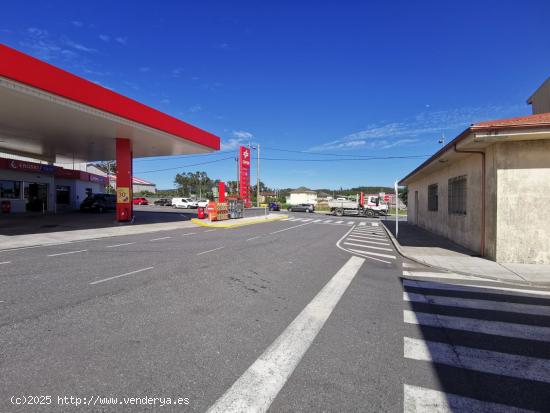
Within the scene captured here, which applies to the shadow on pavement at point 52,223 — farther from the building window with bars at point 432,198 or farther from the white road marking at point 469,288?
the building window with bars at point 432,198

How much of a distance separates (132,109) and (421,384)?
1774 centimetres

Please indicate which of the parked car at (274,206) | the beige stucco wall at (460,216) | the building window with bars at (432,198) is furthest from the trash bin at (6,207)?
the building window with bars at (432,198)

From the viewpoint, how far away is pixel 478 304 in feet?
18.3

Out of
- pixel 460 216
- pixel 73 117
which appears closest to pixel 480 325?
pixel 460 216

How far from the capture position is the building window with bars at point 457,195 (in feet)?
41.4

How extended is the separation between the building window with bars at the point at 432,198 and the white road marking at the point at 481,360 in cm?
1569

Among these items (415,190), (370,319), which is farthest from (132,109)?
(415,190)

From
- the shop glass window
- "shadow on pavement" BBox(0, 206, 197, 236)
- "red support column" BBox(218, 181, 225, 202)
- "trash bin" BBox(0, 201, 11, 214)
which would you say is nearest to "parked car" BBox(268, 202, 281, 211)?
"red support column" BBox(218, 181, 225, 202)

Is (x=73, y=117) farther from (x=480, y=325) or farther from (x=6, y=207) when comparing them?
(x=480, y=325)

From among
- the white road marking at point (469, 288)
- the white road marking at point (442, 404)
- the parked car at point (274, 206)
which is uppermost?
the parked car at point (274, 206)

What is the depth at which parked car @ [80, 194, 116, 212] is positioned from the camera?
3098 cm

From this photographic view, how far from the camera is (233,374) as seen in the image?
3.12 metres

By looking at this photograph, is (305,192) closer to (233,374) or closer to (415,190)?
(415,190)

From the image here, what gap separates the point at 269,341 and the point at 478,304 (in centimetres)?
431
